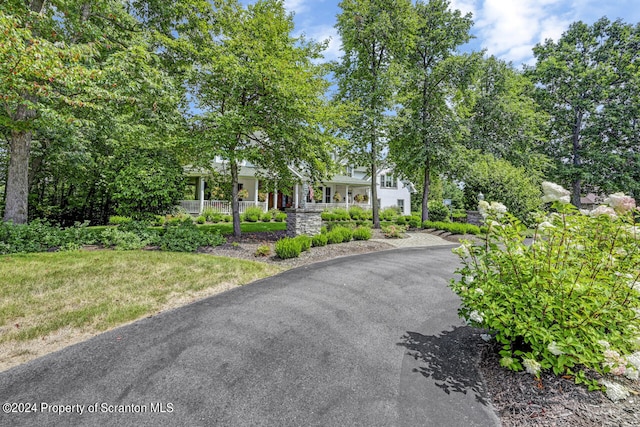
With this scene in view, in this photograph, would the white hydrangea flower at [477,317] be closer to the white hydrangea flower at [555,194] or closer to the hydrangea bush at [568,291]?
the hydrangea bush at [568,291]

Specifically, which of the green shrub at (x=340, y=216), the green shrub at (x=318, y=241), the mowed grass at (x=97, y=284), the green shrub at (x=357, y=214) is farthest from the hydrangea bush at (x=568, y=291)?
the green shrub at (x=357, y=214)

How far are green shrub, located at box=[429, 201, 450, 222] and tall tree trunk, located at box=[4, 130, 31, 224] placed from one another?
22503 millimetres

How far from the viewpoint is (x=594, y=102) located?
1878 cm

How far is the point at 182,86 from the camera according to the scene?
9336 mm

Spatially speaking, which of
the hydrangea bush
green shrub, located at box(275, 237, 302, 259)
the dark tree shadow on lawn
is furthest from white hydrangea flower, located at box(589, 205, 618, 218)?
green shrub, located at box(275, 237, 302, 259)

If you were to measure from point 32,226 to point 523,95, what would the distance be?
30.5 m

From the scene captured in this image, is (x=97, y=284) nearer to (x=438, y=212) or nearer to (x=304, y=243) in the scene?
(x=304, y=243)

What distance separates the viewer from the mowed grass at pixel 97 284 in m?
3.74

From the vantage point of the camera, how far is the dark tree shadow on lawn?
2.72 meters

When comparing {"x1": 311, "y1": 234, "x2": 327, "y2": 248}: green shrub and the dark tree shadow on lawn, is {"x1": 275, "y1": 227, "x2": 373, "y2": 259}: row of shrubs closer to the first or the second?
{"x1": 311, "y1": 234, "x2": 327, "y2": 248}: green shrub

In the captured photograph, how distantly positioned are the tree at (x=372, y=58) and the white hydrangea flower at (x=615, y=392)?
1251cm

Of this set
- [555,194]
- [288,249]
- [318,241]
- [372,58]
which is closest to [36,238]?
[288,249]

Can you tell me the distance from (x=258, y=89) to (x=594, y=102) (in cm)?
2478

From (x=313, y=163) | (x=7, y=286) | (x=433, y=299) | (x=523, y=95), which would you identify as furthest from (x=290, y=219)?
(x=523, y=95)
